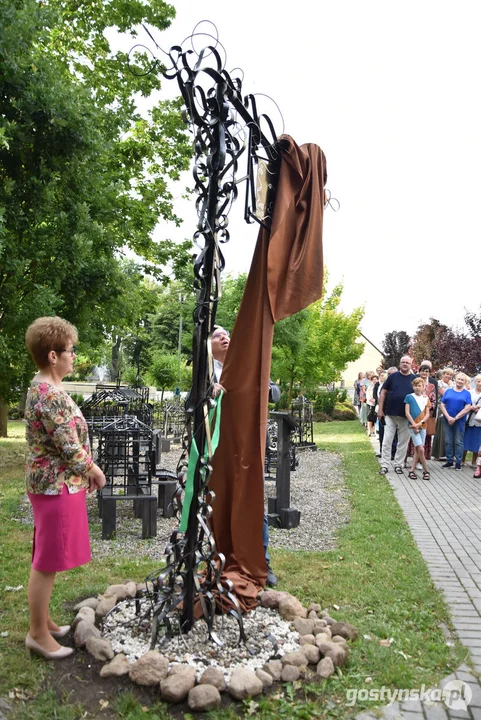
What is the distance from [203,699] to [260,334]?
7.47ft

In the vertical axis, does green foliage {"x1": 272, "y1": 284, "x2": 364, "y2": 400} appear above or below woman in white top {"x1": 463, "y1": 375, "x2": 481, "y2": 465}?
above

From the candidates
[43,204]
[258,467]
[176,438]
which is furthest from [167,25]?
[258,467]

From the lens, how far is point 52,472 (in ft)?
11.3

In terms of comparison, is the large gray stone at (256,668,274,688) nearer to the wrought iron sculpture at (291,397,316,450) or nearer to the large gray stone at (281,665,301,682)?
the large gray stone at (281,665,301,682)

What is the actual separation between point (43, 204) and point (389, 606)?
7.75m

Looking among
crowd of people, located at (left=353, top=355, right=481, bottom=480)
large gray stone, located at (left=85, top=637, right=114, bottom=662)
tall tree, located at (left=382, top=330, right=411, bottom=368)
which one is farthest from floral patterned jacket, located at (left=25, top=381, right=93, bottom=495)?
tall tree, located at (left=382, top=330, right=411, bottom=368)

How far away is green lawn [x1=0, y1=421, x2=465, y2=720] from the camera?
10.8ft

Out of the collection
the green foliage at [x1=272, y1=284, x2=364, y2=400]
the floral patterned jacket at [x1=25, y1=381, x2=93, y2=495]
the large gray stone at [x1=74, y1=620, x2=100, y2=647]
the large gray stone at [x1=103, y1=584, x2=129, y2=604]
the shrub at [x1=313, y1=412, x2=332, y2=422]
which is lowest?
the large gray stone at [x1=74, y1=620, x2=100, y2=647]

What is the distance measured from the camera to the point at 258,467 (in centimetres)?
434

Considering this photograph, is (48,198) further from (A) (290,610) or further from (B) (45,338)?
(A) (290,610)

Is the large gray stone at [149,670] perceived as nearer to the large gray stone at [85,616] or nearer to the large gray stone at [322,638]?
the large gray stone at [85,616]

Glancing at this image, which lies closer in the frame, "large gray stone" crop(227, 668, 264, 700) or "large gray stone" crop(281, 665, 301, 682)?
"large gray stone" crop(227, 668, 264, 700)

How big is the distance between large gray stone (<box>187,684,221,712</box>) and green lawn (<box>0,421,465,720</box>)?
0.21 feet

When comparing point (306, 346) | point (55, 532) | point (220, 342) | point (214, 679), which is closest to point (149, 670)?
point (214, 679)
